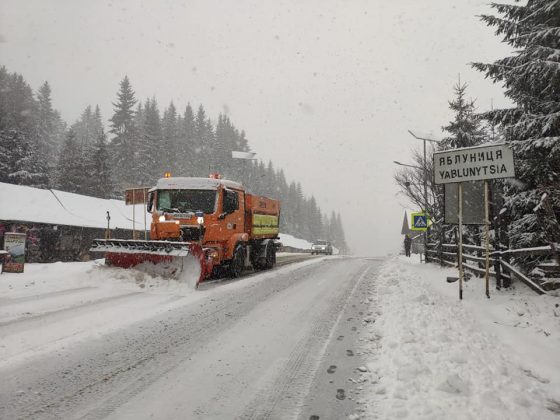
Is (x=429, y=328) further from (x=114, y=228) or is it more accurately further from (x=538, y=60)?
(x=114, y=228)

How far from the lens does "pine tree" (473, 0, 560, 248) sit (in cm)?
811

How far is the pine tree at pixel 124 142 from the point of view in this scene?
168 feet

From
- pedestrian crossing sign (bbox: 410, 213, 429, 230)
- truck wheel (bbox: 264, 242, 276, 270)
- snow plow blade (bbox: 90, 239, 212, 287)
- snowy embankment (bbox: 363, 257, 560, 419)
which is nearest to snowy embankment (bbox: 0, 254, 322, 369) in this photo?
snow plow blade (bbox: 90, 239, 212, 287)

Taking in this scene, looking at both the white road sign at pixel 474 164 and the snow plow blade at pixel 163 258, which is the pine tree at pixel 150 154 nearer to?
the snow plow blade at pixel 163 258

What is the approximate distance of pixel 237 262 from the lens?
40.0 feet

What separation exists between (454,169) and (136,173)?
48.5m

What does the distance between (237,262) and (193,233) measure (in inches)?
80.9

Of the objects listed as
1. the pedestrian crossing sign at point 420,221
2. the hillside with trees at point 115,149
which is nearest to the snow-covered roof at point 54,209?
the hillside with trees at point 115,149

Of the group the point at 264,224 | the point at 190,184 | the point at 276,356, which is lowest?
the point at 276,356

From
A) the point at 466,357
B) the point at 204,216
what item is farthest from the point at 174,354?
the point at 204,216

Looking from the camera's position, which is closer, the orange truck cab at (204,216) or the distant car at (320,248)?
the orange truck cab at (204,216)

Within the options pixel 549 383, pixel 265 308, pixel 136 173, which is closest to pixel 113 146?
pixel 136 173

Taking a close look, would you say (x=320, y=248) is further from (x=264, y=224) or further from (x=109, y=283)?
(x=109, y=283)

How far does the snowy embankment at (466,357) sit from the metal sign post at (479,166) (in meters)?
1.42
